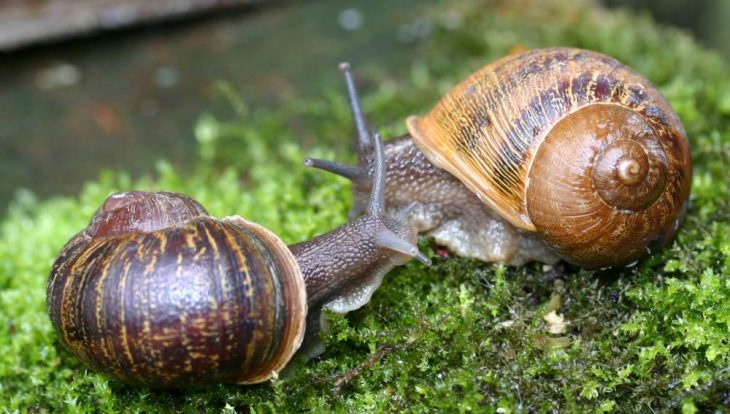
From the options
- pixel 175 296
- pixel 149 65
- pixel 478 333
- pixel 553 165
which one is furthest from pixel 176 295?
pixel 149 65

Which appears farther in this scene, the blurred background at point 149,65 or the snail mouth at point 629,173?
the blurred background at point 149,65

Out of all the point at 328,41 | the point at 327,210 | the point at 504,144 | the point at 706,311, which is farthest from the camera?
the point at 328,41

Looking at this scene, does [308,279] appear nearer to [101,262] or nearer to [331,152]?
[101,262]

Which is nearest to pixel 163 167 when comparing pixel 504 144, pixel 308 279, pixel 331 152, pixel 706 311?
pixel 331 152

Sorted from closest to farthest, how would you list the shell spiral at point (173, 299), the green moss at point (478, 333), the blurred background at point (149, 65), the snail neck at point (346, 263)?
the shell spiral at point (173, 299) → the green moss at point (478, 333) → the snail neck at point (346, 263) → the blurred background at point (149, 65)

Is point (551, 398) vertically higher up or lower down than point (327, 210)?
lower down

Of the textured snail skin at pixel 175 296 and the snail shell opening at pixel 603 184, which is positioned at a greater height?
the snail shell opening at pixel 603 184

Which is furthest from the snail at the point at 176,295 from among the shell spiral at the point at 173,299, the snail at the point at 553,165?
the snail at the point at 553,165

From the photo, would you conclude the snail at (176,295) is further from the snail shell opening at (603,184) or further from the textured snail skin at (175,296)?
the snail shell opening at (603,184)

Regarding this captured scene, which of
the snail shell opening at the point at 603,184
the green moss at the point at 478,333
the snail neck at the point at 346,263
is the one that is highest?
the snail shell opening at the point at 603,184
